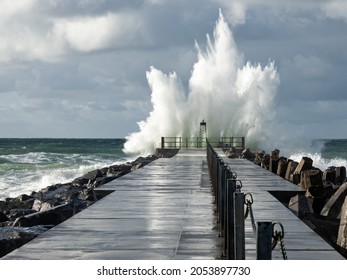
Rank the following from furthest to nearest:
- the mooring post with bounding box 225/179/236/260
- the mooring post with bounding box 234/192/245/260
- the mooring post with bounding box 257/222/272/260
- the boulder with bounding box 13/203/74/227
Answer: the boulder with bounding box 13/203/74/227, the mooring post with bounding box 225/179/236/260, the mooring post with bounding box 234/192/245/260, the mooring post with bounding box 257/222/272/260

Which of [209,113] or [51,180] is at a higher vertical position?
Answer: [209,113]

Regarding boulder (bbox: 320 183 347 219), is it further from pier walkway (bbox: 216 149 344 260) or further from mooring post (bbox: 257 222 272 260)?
mooring post (bbox: 257 222 272 260)

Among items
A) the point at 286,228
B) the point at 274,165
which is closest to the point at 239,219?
the point at 286,228

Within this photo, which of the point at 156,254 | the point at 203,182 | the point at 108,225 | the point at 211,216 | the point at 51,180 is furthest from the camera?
the point at 51,180

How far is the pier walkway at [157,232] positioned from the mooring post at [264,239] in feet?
7.71

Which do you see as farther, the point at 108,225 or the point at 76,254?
the point at 108,225

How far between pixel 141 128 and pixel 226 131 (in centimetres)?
669

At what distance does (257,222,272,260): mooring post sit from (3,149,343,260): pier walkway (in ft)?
7.71

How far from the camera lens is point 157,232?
8.73 metres

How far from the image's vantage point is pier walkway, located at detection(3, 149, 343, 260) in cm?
737

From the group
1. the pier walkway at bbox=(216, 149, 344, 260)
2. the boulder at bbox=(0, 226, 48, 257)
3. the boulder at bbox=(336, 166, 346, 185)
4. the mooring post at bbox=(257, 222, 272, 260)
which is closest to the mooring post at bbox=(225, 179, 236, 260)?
the pier walkway at bbox=(216, 149, 344, 260)
